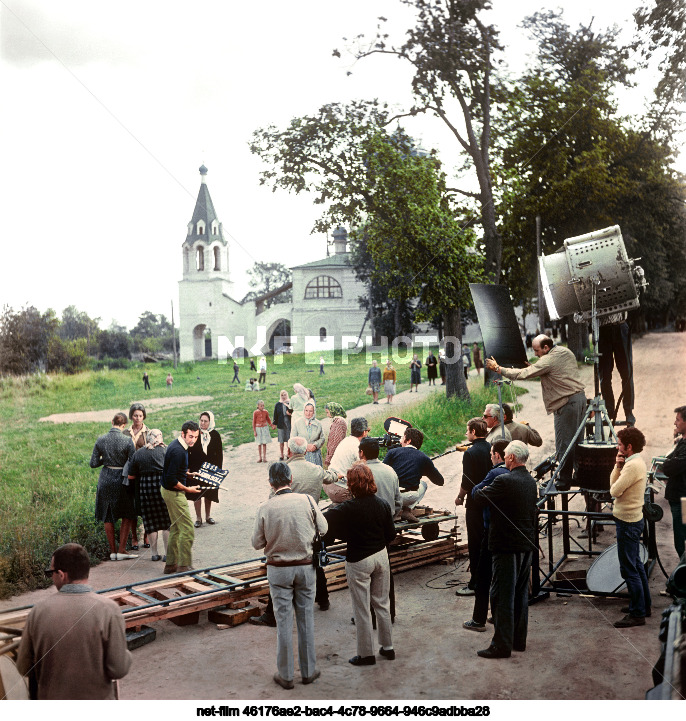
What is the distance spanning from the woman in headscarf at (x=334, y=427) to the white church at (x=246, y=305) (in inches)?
22.9

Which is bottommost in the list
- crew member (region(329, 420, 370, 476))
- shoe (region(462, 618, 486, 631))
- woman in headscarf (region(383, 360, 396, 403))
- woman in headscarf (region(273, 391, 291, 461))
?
shoe (region(462, 618, 486, 631))

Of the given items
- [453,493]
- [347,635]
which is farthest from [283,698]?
[453,493]

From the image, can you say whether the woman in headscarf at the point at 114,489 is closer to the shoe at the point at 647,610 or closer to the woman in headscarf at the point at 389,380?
the woman in headscarf at the point at 389,380

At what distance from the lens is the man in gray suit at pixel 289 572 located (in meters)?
3.94

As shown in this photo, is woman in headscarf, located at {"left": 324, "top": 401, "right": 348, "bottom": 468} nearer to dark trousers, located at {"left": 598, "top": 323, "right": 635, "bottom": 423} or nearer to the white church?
the white church

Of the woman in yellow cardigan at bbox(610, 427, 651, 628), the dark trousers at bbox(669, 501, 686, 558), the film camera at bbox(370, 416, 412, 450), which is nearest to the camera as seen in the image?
the woman in yellow cardigan at bbox(610, 427, 651, 628)

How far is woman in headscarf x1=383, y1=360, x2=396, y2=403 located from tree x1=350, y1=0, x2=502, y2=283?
110 centimetres

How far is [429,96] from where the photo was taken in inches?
217

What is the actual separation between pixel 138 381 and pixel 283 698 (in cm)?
287

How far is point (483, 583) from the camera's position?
4852 mm

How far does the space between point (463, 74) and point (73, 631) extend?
4.66m

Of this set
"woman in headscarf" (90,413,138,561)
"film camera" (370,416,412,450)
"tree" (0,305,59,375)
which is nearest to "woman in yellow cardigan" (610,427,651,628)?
"film camera" (370,416,412,450)

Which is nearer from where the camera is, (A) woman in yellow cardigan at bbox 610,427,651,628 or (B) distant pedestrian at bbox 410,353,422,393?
(A) woman in yellow cardigan at bbox 610,427,651,628

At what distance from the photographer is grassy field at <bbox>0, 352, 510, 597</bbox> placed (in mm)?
5344
